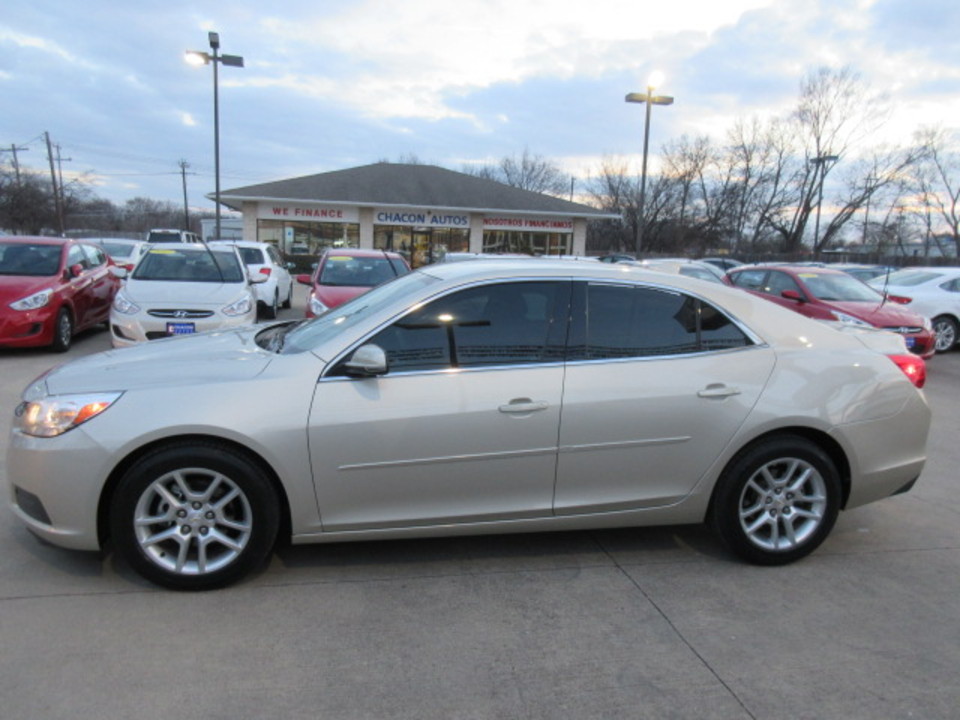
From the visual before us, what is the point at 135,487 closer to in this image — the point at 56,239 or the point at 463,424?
the point at 463,424

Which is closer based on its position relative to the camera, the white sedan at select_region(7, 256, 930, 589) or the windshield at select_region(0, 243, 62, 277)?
the white sedan at select_region(7, 256, 930, 589)

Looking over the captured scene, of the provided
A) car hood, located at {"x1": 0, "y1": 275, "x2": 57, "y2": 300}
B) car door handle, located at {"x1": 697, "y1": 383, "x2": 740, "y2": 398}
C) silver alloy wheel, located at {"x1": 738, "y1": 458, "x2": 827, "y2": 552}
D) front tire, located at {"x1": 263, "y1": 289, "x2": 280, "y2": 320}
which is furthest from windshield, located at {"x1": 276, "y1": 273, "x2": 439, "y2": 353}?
front tire, located at {"x1": 263, "y1": 289, "x2": 280, "y2": 320}

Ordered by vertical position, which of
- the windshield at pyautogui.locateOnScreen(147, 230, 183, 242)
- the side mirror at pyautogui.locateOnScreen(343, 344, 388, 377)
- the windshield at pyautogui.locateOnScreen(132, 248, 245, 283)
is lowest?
the side mirror at pyautogui.locateOnScreen(343, 344, 388, 377)

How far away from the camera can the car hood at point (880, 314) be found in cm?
993

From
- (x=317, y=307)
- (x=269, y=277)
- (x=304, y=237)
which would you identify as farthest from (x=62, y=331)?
(x=304, y=237)

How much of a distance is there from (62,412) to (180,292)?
596 cm

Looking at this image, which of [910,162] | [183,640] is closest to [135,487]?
[183,640]

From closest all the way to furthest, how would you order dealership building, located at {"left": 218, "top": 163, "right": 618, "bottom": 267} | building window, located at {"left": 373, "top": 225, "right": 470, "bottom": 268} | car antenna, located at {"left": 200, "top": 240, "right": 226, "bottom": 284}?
car antenna, located at {"left": 200, "top": 240, "right": 226, "bottom": 284} < dealership building, located at {"left": 218, "top": 163, "right": 618, "bottom": 267} < building window, located at {"left": 373, "top": 225, "right": 470, "bottom": 268}

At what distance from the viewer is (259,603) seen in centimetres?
312

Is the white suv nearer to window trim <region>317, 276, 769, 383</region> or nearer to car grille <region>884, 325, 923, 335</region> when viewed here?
window trim <region>317, 276, 769, 383</region>

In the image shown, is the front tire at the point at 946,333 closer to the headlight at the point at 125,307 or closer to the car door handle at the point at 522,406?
the car door handle at the point at 522,406

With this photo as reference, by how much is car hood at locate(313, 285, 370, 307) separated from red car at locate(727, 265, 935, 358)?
20.7 feet

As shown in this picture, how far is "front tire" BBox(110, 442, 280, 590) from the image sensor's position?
304 cm

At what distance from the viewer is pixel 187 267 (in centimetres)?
958
